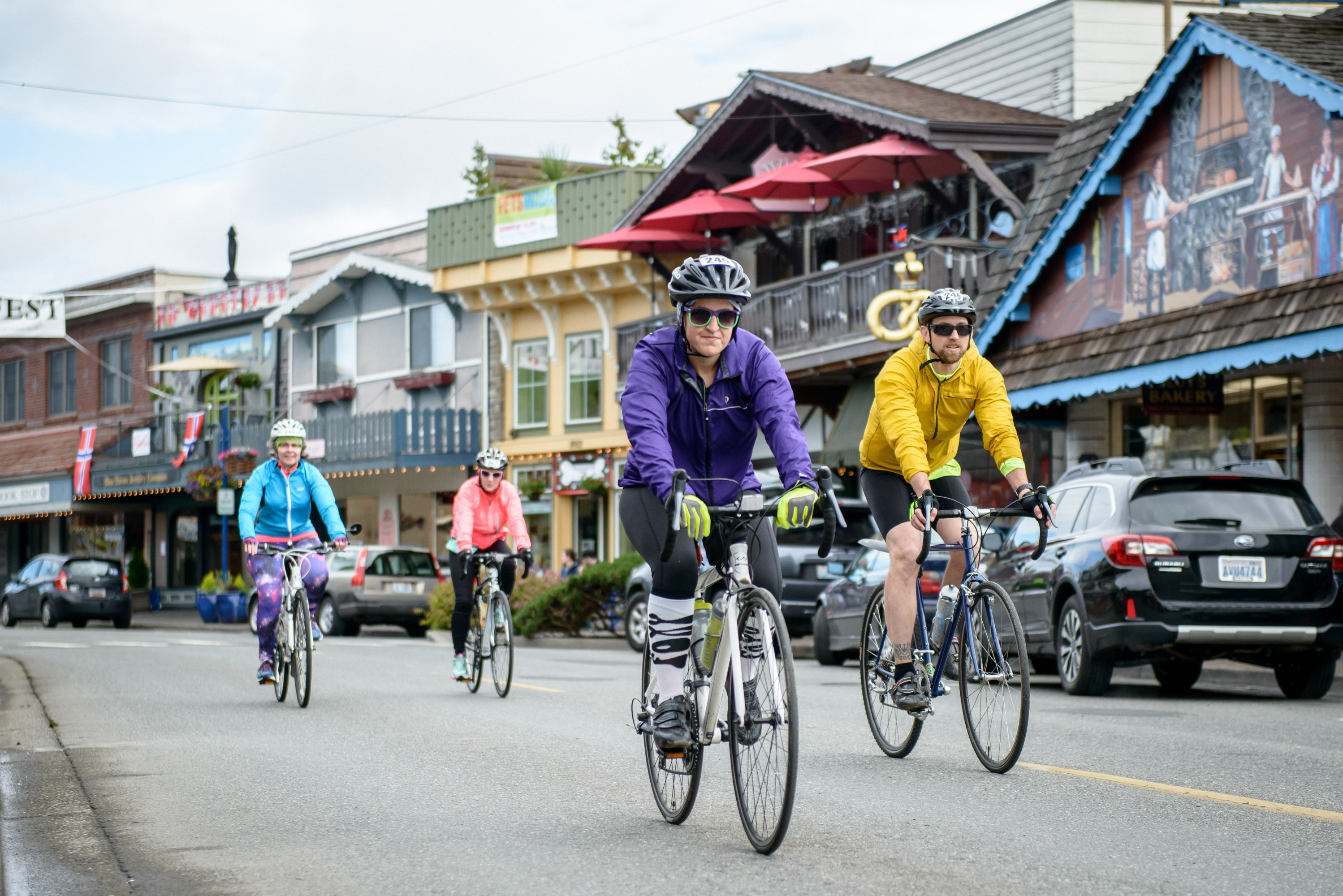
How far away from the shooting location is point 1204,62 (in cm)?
1770

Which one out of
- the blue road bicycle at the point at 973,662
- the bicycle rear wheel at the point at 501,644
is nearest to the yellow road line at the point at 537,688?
the bicycle rear wheel at the point at 501,644

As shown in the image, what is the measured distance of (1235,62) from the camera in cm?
1706

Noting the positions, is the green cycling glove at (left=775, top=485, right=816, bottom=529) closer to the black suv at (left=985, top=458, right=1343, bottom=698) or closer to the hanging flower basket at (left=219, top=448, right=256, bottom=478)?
the black suv at (left=985, top=458, right=1343, bottom=698)

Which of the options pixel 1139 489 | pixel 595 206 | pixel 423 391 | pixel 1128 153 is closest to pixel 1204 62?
pixel 1128 153

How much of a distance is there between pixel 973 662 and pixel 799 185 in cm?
1802

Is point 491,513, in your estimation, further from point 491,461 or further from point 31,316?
point 31,316

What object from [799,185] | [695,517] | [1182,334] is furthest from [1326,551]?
[799,185]

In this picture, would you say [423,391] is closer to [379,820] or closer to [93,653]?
[93,653]

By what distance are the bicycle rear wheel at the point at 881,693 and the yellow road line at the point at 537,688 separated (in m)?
4.88

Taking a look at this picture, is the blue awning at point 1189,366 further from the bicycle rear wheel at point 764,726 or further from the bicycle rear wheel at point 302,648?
the bicycle rear wheel at point 764,726

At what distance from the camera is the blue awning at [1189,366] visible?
14852 mm

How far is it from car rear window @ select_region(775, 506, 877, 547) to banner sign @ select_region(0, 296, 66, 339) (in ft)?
78.9

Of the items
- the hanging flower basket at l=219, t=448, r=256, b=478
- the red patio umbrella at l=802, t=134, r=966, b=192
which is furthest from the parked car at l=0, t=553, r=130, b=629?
the red patio umbrella at l=802, t=134, r=966, b=192

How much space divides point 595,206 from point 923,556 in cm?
2585
